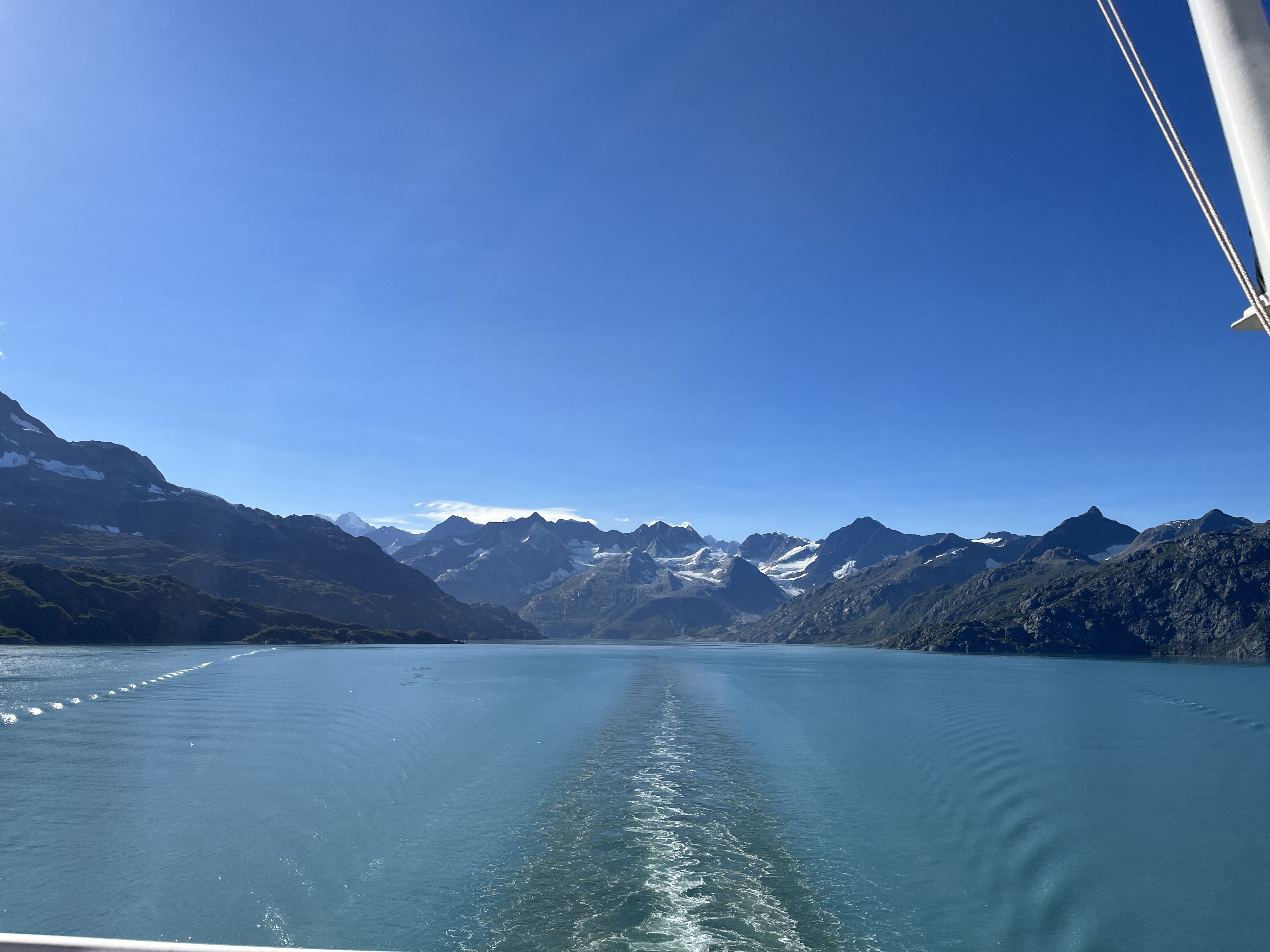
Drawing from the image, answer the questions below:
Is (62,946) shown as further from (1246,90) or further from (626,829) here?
(626,829)

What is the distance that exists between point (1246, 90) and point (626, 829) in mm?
31750

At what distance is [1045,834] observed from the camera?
32438 mm

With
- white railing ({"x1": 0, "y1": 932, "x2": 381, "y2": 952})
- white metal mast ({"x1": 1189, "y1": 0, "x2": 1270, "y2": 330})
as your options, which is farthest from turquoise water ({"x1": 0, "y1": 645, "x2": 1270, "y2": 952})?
white metal mast ({"x1": 1189, "y1": 0, "x2": 1270, "y2": 330})

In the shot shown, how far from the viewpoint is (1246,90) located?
24.1 ft

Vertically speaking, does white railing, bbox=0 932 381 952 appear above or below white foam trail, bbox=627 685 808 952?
above

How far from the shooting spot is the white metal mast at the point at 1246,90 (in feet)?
23.3

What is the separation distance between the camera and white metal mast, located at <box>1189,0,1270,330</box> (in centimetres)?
711

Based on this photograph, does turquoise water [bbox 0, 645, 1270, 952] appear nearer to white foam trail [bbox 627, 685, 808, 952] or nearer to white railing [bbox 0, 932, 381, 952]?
white foam trail [bbox 627, 685, 808, 952]

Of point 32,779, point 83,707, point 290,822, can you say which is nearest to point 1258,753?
point 290,822

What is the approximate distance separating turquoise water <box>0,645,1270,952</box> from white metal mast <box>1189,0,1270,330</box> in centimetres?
2121

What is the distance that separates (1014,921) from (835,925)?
21.2 ft

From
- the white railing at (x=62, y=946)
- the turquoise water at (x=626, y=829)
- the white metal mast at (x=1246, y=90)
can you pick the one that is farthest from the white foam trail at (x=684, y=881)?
the white metal mast at (x=1246, y=90)

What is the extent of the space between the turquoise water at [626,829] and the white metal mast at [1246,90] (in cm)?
2121

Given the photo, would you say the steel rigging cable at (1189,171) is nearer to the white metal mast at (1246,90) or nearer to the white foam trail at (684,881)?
the white metal mast at (1246,90)
